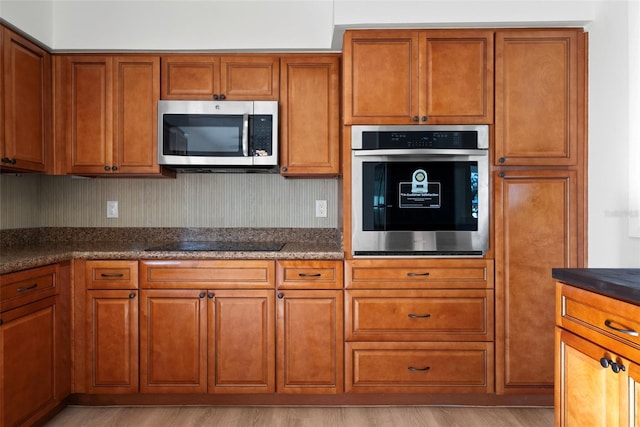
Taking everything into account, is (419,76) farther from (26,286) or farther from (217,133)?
(26,286)

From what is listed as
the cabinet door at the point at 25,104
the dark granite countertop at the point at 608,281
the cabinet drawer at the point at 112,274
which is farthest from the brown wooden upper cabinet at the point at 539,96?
the cabinet door at the point at 25,104

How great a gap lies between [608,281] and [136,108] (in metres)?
2.43

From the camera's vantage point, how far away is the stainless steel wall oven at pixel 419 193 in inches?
94.9

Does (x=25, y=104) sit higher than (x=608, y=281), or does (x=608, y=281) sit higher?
(x=25, y=104)

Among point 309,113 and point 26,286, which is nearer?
point 26,286

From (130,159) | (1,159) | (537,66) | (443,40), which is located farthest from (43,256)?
(537,66)

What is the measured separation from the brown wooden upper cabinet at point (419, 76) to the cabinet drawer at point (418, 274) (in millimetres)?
738

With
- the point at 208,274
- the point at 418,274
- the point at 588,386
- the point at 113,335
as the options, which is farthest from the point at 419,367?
the point at 113,335

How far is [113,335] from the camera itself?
244 centimetres

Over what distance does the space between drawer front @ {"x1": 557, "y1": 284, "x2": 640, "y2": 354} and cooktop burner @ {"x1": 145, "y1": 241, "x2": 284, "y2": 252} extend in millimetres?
1426

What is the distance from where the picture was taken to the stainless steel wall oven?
7.91 feet

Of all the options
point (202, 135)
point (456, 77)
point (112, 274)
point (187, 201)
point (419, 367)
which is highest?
point (456, 77)

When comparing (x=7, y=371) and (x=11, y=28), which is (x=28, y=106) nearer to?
(x=11, y=28)

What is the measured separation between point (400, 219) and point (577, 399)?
119 centimetres
